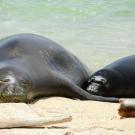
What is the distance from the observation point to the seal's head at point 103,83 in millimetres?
5984

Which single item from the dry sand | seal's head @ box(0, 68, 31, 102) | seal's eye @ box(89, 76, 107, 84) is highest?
seal's eye @ box(89, 76, 107, 84)

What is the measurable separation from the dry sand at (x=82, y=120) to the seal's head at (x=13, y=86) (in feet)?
0.52

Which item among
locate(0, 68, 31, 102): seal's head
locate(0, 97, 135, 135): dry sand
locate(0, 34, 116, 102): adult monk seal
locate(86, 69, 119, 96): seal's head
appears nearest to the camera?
locate(0, 97, 135, 135): dry sand

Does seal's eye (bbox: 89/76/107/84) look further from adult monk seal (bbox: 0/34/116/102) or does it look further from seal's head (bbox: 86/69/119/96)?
adult monk seal (bbox: 0/34/116/102)

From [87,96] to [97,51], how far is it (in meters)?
2.92

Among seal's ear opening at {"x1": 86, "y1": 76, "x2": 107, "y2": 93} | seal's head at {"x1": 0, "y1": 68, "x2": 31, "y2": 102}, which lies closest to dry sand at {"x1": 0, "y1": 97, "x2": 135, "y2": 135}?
seal's head at {"x1": 0, "y1": 68, "x2": 31, "y2": 102}

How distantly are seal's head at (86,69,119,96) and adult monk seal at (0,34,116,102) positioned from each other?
0.14 m

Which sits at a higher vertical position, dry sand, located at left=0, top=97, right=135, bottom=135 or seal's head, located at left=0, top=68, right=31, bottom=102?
seal's head, located at left=0, top=68, right=31, bottom=102

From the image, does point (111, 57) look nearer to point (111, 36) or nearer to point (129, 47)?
point (129, 47)

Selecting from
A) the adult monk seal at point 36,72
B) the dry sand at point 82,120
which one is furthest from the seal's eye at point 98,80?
the dry sand at point 82,120

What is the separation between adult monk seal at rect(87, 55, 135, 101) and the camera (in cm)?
600

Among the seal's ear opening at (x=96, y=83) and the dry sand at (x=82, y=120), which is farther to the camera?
the seal's ear opening at (x=96, y=83)

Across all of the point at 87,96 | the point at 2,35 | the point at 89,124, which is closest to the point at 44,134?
the point at 89,124

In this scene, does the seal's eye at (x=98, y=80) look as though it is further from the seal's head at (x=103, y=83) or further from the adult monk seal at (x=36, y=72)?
the adult monk seal at (x=36, y=72)
